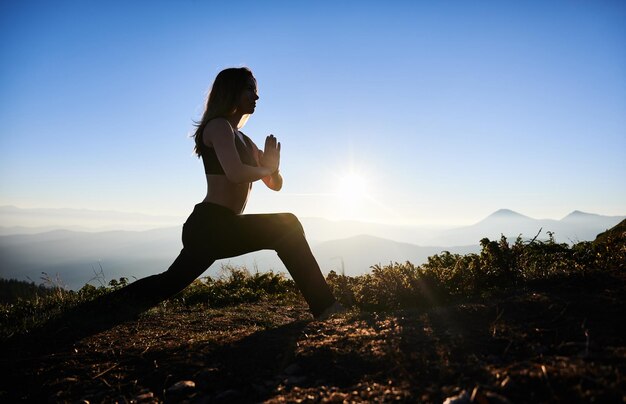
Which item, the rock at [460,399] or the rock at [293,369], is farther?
the rock at [293,369]

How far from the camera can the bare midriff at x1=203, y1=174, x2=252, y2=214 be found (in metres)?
4.92

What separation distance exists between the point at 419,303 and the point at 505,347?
2525 millimetres

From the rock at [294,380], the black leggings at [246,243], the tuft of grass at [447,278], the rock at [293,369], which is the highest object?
the black leggings at [246,243]

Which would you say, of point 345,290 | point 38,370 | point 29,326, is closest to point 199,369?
→ point 38,370

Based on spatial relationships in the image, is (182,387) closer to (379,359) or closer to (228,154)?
(379,359)

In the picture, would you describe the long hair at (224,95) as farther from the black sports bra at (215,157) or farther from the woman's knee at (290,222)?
the woman's knee at (290,222)

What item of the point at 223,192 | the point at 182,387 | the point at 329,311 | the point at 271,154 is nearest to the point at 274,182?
the point at 271,154

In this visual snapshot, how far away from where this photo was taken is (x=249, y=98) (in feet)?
17.6

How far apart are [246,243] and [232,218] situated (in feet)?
1.17

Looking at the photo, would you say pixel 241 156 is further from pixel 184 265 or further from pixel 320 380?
pixel 320 380

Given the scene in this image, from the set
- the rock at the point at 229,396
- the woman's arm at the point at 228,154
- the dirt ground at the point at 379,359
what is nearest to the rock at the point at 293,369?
the dirt ground at the point at 379,359

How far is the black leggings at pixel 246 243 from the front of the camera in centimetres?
465

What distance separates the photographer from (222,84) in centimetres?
525

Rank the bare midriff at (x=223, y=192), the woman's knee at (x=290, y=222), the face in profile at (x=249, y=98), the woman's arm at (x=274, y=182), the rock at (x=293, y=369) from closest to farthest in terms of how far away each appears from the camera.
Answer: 1. the rock at (x=293, y=369)
2. the woman's knee at (x=290, y=222)
3. the bare midriff at (x=223, y=192)
4. the face in profile at (x=249, y=98)
5. the woman's arm at (x=274, y=182)
